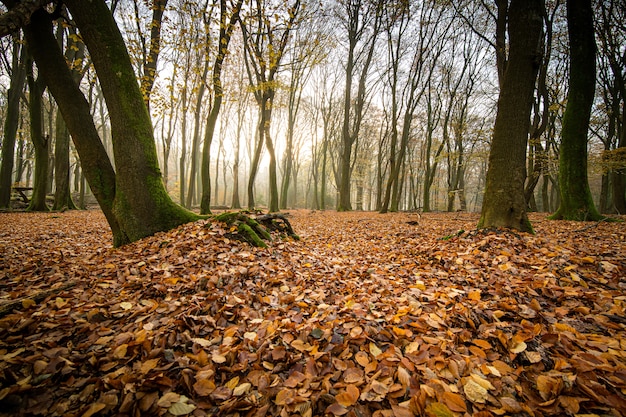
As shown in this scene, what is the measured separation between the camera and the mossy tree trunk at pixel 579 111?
258 inches

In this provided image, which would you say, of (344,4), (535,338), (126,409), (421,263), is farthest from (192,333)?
(344,4)

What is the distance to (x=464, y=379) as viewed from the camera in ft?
4.98

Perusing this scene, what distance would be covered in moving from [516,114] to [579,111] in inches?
166

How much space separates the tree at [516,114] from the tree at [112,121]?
6.32 m

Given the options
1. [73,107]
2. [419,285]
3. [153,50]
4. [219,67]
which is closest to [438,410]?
[419,285]

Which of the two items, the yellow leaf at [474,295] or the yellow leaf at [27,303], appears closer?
the yellow leaf at [27,303]

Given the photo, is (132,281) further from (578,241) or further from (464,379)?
(578,241)

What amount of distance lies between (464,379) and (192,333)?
2.02 metres

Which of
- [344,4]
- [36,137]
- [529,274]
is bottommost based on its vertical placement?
[529,274]

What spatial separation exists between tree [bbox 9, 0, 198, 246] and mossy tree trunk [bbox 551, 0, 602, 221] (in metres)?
10.3

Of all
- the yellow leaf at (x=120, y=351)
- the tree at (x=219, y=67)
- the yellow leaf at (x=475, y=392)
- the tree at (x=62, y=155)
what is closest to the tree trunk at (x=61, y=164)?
the tree at (x=62, y=155)

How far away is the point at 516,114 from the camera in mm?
4535

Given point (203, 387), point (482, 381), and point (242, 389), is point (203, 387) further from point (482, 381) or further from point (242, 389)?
point (482, 381)

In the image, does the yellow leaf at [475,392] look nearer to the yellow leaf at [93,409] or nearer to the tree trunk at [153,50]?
the yellow leaf at [93,409]
